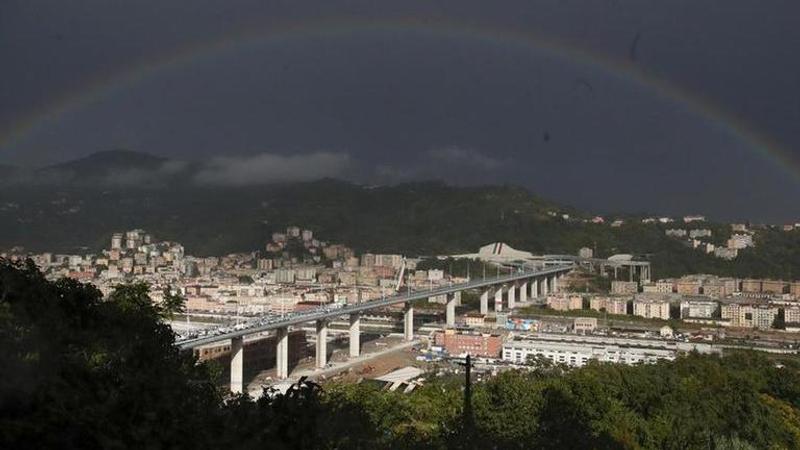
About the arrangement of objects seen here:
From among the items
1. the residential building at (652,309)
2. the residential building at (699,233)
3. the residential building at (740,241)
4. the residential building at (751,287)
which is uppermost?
the residential building at (699,233)

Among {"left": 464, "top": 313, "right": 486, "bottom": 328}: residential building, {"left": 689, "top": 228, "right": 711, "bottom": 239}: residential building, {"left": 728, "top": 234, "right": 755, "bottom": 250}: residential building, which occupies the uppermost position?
{"left": 689, "top": 228, "right": 711, "bottom": 239}: residential building

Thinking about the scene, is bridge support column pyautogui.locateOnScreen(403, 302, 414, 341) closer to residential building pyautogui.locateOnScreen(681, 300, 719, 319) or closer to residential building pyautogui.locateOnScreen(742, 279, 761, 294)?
residential building pyautogui.locateOnScreen(681, 300, 719, 319)

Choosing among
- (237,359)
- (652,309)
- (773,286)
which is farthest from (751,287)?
(237,359)

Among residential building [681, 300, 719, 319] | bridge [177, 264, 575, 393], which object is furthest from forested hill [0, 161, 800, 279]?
residential building [681, 300, 719, 319]

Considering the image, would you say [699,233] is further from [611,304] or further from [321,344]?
[321,344]

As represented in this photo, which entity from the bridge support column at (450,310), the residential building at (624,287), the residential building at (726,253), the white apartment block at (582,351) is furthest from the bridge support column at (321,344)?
the residential building at (726,253)

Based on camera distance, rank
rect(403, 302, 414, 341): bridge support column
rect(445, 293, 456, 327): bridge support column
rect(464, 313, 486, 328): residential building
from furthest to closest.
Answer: rect(445, 293, 456, 327): bridge support column → rect(464, 313, 486, 328): residential building → rect(403, 302, 414, 341): bridge support column

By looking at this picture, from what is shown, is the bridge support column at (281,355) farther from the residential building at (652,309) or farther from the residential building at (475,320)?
the residential building at (652,309)
